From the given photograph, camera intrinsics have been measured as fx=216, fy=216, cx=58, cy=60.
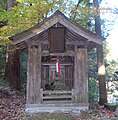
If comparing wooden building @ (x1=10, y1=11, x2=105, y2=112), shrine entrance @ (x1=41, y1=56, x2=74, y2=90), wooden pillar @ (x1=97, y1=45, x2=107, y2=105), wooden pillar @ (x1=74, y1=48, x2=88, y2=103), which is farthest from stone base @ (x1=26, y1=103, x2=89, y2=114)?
wooden pillar @ (x1=97, y1=45, x2=107, y2=105)

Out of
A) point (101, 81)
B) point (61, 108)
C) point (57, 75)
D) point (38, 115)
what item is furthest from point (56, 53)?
point (101, 81)

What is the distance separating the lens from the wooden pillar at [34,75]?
8.84 m

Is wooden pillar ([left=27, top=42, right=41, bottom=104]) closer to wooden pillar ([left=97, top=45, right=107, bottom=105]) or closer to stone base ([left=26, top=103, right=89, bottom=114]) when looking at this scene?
stone base ([left=26, top=103, right=89, bottom=114])

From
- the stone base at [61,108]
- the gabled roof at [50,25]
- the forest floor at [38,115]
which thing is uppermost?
the gabled roof at [50,25]

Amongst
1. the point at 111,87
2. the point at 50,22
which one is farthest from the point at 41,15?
the point at 111,87

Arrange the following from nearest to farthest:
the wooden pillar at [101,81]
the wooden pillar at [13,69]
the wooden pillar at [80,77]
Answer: the wooden pillar at [80,77] → the wooden pillar at [101,81] → the wooden pillar at [13,69]

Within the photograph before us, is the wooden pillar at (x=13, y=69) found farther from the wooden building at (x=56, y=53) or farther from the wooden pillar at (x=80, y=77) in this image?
the wooden pillar at (x=80, y=77)

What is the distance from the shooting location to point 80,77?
30.0ft

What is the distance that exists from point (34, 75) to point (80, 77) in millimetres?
1940

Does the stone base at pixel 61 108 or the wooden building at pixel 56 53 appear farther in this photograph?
the stone base at pixel 61 108

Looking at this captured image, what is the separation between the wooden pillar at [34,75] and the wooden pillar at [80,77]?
1557 millimetres

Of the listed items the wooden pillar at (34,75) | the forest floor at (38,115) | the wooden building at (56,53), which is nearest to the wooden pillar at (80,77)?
the wooden building at (56,53)

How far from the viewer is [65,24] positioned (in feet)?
28.3

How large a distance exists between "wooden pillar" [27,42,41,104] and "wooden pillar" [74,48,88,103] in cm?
156
